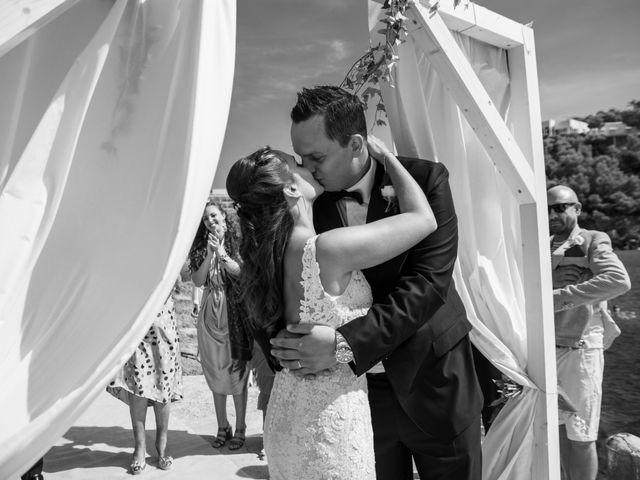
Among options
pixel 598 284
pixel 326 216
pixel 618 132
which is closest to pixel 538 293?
pixel 598 284

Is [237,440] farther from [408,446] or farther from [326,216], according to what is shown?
[326,216]

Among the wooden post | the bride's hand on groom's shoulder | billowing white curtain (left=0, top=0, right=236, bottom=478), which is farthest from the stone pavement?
billowing white curtain (left=0, top=0, right=236, bottom=478)

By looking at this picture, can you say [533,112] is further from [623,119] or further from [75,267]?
[623,119]

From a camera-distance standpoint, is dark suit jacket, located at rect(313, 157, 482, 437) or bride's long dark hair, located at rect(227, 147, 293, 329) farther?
dark suit jacket, located at rect(313, 157, 482, 437)

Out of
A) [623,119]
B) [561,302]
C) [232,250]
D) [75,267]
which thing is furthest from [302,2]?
[623,119]

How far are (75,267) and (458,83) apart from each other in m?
1.85

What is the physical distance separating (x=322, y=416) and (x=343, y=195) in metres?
0.97

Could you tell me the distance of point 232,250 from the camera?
5027mm

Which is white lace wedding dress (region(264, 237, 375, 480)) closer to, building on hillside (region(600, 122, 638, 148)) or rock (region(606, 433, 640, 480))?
rock (region(606, 433, 640, 480))

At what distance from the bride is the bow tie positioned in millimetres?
421

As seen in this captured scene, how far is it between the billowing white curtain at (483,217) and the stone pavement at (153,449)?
225 centimetres

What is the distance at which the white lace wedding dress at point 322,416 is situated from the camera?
1920 millimetres

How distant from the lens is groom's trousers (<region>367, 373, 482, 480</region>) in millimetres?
2313

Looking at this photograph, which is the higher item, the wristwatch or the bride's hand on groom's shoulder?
the bride's hand on groom's shoulder
